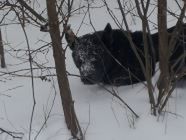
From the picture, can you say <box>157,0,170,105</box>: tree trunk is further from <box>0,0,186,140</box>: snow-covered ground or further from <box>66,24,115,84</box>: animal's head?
<box>66,24,115,84</box>: animal's head

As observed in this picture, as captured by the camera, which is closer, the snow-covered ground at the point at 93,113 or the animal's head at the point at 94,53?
the snow-covered ground at the point at 93,113

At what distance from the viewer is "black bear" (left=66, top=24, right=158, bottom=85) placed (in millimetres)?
5445

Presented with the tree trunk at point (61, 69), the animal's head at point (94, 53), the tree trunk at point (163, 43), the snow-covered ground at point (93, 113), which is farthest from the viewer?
the animal's head at point (94, 53)

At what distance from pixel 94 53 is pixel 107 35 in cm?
26

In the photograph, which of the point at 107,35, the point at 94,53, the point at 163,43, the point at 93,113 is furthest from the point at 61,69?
the point at 107,35

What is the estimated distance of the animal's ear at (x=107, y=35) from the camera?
5.52m

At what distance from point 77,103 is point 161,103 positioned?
99 cm

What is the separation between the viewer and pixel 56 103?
5.17 m

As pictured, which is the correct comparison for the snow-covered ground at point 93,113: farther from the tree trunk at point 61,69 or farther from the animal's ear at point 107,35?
the animal's ear at point 107,35

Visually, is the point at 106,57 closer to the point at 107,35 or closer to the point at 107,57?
the point at 107,57

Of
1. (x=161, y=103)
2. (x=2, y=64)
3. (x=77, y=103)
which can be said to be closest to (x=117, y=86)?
(x=77, y=103)

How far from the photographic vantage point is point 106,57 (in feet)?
18.6

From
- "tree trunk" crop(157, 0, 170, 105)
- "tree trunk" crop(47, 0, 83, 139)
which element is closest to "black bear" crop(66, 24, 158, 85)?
"tree trunk" crop(157, 0, 170, 105)

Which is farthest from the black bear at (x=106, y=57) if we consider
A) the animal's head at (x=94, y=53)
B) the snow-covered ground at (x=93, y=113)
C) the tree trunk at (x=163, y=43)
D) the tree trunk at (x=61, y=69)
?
the tree trunk at (x=61, y=69)
